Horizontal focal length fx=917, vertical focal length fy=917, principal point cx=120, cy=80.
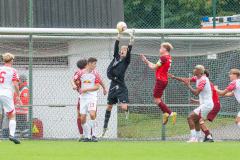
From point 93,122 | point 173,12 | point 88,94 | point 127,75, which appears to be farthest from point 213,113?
point 173,12

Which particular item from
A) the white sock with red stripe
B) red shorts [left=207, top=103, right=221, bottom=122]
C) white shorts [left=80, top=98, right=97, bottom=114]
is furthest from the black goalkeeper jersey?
red shorts [left=207, top=103, right=221, bottom=122]

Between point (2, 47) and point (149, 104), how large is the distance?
4.16 metres

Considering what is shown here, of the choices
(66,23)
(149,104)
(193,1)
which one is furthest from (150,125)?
(193,1)

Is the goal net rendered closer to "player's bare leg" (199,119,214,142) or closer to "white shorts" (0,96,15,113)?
"player's bare leg" (199,119,214,142)

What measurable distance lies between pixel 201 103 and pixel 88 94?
2.71 meters

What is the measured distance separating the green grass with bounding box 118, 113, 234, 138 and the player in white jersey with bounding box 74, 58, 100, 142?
7.97 feet

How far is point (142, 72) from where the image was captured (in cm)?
2445

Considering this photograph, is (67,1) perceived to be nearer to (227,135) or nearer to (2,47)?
(2,47)

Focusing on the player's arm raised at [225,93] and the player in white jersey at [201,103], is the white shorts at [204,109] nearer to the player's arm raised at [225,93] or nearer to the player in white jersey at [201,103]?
the player in white jersey at [201,103]

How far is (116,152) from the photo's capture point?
17.0 meters

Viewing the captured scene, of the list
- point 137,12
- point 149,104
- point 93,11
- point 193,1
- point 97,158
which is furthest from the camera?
point 193,1

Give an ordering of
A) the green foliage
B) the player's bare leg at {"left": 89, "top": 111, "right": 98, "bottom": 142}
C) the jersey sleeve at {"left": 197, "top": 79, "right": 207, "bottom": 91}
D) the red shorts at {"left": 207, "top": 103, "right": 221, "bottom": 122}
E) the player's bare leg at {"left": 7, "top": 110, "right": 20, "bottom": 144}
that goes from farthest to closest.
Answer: the green foliage < the red shorts at {"left": 207, "top": 103, "right": 221, "bottom": 122} < the jersey sleeve at {"left": 197, "top": 79, "right": 207, "bottom": 91} < the player's bare leg at {"left": 89, "top": 111, "right": 98, "bottom": 142} < the player's bare leg at {"left": 7, "top": 110, "right": 20, "bottom": 144}

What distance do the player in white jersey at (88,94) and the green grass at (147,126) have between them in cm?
243

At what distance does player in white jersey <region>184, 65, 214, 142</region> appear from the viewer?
848 inches
